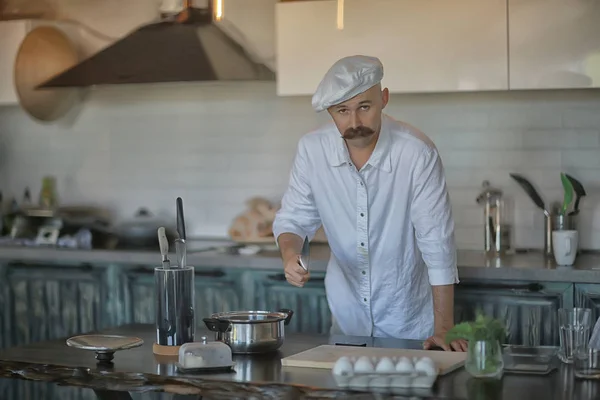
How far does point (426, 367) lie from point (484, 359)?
164mm

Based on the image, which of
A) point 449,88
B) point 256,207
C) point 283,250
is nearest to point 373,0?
point 449,88

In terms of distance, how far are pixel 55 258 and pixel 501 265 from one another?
7.83 feet

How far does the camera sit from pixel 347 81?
10.8 ft

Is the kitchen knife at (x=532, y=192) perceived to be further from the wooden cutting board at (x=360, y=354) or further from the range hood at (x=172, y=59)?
the wooden cutting board at (x=360, y=354)

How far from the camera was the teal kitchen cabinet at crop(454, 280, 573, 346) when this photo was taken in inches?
168

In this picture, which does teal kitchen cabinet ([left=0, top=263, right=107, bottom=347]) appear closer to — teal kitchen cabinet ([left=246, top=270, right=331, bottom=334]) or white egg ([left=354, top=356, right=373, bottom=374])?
teal kitchen cabinet ([left=246, top=270, right=331, bottom=334])

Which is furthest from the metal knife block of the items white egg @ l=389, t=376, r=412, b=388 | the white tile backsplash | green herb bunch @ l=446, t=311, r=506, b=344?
the white tile backsplash

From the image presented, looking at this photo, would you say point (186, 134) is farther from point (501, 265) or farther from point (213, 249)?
point (501, 265)

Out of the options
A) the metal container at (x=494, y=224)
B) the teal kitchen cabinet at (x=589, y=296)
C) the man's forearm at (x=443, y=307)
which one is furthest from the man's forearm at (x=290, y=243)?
the metal container at (x=494, y=224)

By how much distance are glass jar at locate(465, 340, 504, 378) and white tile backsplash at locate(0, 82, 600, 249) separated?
2581 millimetres

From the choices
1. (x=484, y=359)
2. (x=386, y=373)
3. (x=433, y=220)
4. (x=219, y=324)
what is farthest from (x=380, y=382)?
(x=433, y=220)

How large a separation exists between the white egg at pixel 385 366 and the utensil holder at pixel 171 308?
711mm

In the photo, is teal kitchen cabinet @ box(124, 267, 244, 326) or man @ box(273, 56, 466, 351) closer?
man @ box(273, 56, 466, 351)

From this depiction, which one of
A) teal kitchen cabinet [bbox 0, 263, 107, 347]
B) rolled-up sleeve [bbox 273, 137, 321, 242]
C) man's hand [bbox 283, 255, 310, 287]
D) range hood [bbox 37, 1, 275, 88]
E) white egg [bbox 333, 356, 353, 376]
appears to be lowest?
teal kitchen cabinet [bbox 0, 263, 107, 347]
